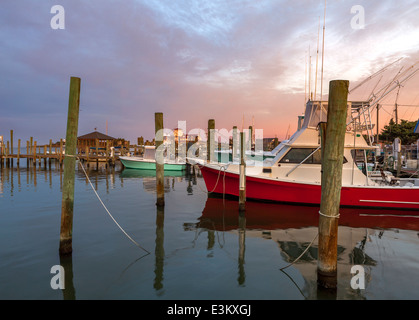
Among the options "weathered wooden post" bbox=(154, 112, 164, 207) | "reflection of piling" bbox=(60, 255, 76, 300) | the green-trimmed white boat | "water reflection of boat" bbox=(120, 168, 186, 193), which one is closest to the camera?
"reflection of piling" bbox=(60, 255, 76, 300)

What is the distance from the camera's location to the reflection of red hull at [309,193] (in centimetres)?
1081

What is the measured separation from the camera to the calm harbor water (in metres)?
4.91

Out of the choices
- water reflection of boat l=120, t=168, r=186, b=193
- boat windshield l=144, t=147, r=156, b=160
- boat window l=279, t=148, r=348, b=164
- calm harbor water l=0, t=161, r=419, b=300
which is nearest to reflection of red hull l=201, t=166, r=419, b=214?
calm harbor water l=0, t=161, r=419, b=300

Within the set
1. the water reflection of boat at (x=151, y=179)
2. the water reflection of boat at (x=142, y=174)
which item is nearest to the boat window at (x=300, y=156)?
the water reflection of boat at (x=151, y=179)

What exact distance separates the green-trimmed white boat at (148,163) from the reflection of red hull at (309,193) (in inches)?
712

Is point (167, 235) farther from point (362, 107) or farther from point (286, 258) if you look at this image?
point (362, 107)

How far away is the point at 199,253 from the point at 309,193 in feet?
22.2

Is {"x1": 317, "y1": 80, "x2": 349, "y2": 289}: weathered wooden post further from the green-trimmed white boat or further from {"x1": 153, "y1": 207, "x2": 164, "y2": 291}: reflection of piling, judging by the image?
the green-trimmed white boat

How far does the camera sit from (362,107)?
11508mm

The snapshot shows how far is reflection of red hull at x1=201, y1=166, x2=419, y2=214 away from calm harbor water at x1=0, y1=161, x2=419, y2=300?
1.63 feet

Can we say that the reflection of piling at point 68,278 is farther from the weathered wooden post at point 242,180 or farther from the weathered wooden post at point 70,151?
the weathered wooden post at point 242,180

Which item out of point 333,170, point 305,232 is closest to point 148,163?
point 305,232
